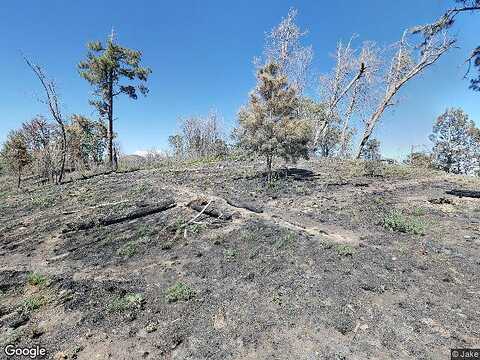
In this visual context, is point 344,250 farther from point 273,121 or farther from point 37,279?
point 273,121

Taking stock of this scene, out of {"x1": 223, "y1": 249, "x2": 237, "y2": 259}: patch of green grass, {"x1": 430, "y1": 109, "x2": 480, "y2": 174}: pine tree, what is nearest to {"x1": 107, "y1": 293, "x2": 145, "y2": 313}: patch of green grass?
{"x1": 223, "y1": 249, "x2": 237, "y2": 259}: patch of green grass

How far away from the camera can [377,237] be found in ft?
29.2

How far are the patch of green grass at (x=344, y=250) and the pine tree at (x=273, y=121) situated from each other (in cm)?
833

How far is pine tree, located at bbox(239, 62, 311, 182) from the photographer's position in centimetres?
1570

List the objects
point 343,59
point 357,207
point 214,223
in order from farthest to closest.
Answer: point 343,59 < point 357,207 < point 214,223

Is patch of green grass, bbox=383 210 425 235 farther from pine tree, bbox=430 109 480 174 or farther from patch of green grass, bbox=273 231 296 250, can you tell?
pine tree, bbox=430 109 480 174

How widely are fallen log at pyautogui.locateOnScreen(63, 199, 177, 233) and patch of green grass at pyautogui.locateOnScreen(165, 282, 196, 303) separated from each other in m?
5.56

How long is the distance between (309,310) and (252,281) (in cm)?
149

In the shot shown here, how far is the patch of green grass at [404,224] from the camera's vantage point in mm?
9164

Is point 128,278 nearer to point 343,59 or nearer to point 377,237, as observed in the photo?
point 377,237

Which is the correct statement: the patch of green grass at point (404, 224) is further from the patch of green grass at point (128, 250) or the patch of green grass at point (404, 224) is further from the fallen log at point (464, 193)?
the patch of green grass at point (128, 250)

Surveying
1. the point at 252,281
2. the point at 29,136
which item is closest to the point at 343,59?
the point at 252,281

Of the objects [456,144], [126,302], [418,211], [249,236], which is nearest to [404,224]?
[418,211]

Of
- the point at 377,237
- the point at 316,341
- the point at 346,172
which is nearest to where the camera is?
the point at 316,341
